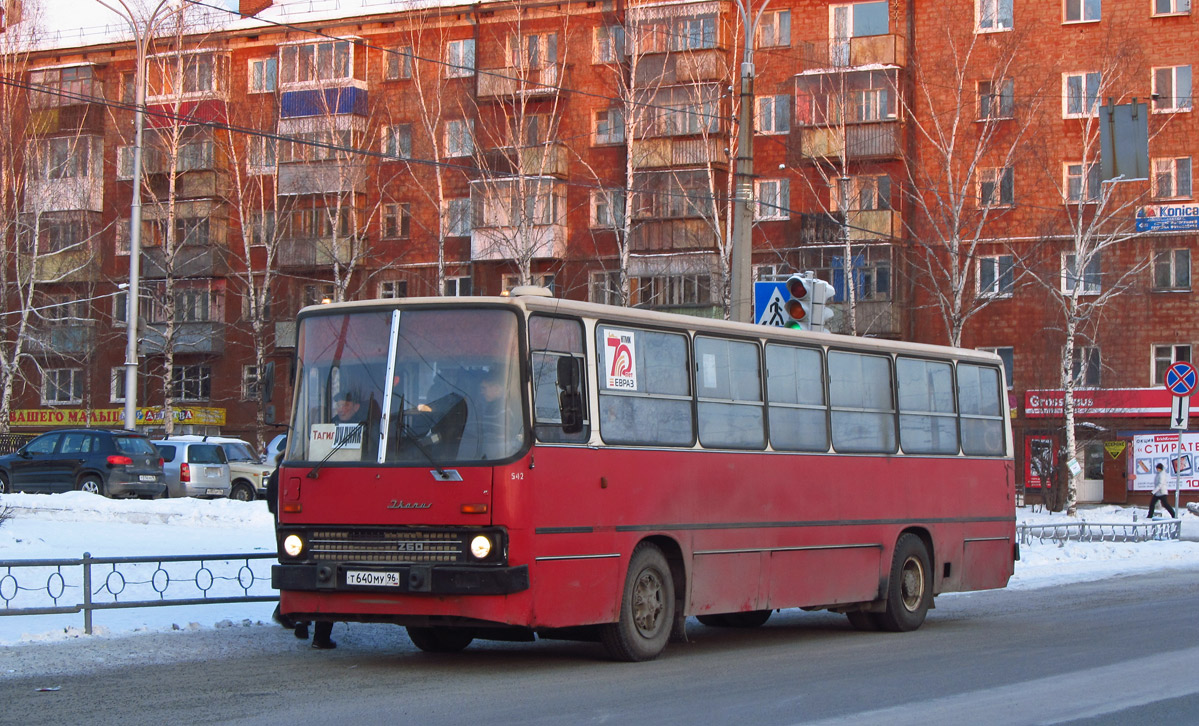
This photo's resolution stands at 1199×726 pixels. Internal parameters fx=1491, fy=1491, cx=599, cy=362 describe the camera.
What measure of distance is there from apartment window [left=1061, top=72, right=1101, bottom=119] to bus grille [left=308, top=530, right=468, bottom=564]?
40.0m

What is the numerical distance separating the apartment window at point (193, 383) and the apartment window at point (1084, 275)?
30861mm

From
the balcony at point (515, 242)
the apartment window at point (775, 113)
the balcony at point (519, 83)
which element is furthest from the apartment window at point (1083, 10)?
the balcony at point (515, 242)

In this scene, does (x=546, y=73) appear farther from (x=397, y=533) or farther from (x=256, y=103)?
(x=397, y=533)

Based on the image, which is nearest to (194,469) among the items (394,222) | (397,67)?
(394,222)

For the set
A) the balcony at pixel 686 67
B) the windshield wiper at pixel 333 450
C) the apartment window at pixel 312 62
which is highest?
the apartment window at pixel 312 62

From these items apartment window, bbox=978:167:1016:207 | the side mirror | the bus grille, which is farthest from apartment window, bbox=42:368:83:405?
the side mirror

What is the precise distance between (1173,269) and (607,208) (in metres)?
18.2

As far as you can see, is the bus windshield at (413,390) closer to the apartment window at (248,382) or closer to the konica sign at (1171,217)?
the konica sign at (1171,217)

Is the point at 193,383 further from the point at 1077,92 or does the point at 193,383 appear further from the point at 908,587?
the point at 908,587

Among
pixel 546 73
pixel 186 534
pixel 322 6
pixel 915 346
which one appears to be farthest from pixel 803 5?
pixel 915 346

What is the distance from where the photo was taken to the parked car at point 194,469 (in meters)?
35.2

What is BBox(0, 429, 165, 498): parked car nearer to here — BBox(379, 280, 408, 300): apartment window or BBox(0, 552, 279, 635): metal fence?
BBox(0, 552, 279, 635): metal fence

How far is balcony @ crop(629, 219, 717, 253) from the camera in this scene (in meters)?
47.7

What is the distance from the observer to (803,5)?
49.8m
